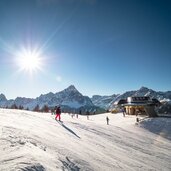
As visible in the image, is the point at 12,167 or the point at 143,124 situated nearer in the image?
the point at 12,167

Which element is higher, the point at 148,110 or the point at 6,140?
the point at 148,110

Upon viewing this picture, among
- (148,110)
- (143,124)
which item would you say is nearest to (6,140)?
(143,124)

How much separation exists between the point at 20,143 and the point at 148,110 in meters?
52.7

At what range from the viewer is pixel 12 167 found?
7.88 m

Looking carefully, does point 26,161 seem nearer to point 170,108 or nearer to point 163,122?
point 163,122

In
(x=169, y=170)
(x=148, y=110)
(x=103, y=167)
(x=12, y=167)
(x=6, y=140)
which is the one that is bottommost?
(x=169, y=170)

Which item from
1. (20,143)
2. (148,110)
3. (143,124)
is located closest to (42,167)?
(20,143)

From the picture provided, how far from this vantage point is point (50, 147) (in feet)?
40.2

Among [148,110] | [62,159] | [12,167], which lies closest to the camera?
[12,167]

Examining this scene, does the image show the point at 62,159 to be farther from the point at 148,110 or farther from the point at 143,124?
the point at 148,110

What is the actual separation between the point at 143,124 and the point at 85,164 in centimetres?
4086

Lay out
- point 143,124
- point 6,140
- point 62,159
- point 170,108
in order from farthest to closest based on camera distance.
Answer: point 170,108 < point 143,124 < point 6,140 < point 62,159

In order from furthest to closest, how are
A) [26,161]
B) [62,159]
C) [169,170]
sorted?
1. [169,170]
2. [62,159]
3. [26,161]

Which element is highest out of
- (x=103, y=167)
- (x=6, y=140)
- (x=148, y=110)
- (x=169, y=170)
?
(x=148, y=110)
